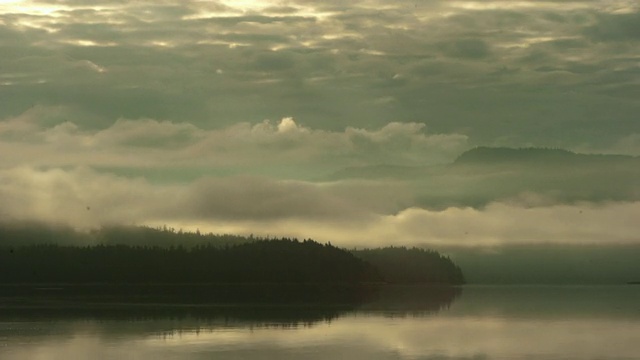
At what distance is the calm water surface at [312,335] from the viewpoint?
5003 centimetres

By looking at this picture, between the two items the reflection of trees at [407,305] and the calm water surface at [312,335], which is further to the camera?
the reflection of trees at [407,305]

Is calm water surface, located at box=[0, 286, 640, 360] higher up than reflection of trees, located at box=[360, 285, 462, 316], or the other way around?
reflection of trees, located at box=[360, 285, 462, 316]

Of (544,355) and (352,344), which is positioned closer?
(544,355)

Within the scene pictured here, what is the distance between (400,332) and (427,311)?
1304 inches

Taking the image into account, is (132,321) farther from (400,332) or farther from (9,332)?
(400,332)

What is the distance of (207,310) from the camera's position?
95.3 meters

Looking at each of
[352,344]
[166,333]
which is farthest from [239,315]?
[352,344]

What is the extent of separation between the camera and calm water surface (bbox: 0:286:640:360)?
50.0 meters

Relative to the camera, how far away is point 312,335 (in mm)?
61875

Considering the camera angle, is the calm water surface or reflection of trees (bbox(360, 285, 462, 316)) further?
reflection of trees (bbox(360, 285, 462, 316))

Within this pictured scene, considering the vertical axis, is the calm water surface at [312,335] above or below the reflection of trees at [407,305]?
below

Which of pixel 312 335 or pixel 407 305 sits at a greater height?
pixel 407 305

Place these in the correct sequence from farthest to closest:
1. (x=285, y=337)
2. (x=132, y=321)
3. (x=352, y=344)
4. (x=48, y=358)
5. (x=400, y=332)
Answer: (x=132, y=321) → (x=400, y=332) → (x=285, y=337) → (x=352, y=344) → (x=48, y=358)

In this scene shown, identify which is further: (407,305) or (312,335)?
(407,305)
